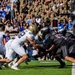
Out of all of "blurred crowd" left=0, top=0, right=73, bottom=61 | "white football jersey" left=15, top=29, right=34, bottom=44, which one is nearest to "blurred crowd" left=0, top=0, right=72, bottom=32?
"blurred crowd" left=0, top=0, right=73, bottom=61

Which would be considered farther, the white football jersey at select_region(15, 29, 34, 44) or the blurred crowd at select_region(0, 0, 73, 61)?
the blurred crowd at select_region(0, 0, 73, 61)

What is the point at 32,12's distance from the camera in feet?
80.5

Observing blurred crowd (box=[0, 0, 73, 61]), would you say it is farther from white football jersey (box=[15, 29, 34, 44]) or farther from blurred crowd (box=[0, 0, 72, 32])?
white football jersey (box=[15, 29, 34, 44])

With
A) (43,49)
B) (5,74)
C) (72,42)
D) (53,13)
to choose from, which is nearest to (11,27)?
(53,13)

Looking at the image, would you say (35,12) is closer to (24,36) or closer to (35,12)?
(35,12)

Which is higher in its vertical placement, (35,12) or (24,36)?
(35,12)

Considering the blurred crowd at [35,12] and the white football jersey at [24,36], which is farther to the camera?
the blurred crowd at [35,12]

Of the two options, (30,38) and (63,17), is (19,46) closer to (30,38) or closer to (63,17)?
(30,38)

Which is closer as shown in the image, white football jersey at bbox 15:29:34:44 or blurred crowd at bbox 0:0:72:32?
white football jersey at bbox 15:29:34:44

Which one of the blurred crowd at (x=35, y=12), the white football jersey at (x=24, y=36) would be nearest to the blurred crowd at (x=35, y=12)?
the blurred crowd at (x=35, y=12)

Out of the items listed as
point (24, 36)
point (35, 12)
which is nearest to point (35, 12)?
point (35, 12)

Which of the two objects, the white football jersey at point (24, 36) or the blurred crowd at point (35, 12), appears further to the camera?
the blurred crowd at point (35, 12)

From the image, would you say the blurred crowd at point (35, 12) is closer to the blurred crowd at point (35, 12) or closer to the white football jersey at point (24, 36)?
the blurred crowd at point (35, 12)

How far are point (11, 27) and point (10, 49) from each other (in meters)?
7.91
